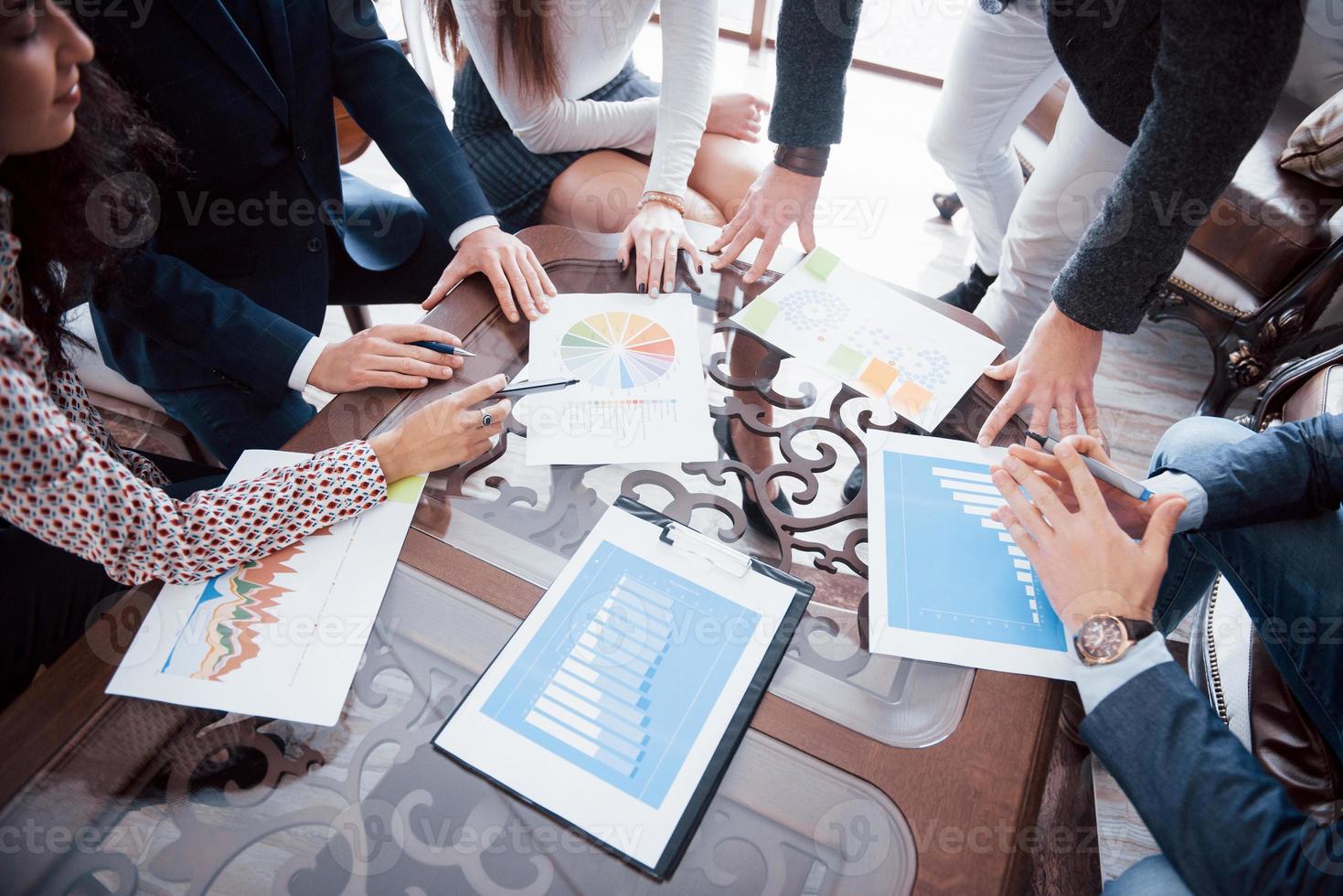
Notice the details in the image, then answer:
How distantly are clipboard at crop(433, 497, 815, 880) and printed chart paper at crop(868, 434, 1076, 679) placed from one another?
0.10 meters

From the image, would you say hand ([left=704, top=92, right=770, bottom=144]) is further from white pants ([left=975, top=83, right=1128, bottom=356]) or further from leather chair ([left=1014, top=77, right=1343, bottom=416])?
leather chair ([left=1014, top=77, right=1343, bottom=416])

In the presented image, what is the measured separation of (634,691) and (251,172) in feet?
3.19

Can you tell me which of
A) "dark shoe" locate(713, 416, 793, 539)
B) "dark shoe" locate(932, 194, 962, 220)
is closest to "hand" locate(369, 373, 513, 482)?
"dark shoe" locate(713, 416, 793, 539)

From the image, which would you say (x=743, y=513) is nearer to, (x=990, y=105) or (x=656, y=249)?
(x=656, y=249)

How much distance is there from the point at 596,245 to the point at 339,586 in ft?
2.09

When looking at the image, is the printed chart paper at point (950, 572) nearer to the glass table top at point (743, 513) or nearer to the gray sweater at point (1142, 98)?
the glass table top at point (743, 513)

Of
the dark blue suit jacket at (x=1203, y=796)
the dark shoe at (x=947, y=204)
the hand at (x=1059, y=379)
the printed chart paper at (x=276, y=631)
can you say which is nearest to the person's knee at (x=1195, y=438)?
the hand at (x=1059, y=379)

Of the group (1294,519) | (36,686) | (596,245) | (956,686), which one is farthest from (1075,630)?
(36,686)

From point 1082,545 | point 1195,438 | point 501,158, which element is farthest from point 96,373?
point 1195,438

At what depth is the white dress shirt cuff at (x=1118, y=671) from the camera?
676 mm

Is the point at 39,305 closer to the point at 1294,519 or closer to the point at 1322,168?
the point at 1294,519

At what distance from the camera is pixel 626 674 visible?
679 mm

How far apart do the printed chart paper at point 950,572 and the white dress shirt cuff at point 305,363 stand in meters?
0.76

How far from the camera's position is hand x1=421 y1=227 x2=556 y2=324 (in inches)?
39.6
